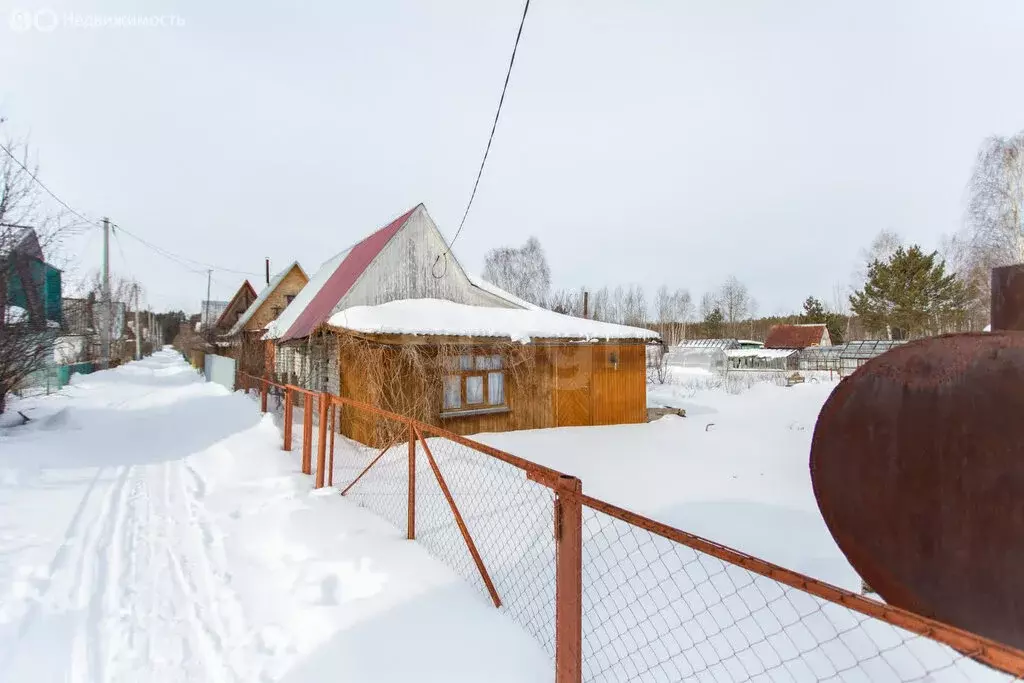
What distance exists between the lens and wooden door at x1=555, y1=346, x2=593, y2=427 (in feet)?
37.7

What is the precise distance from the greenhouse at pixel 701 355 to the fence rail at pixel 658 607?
3331 cm

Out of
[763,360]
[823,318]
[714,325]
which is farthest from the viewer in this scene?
[714,325]

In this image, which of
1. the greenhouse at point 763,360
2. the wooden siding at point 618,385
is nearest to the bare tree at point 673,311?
the greenhouse at point 763,360

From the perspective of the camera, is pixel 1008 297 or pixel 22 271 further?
pixel 22 271

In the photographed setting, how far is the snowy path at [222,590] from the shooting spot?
8.77ft

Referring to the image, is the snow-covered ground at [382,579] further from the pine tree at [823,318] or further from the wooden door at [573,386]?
the pine tree at [823,318]

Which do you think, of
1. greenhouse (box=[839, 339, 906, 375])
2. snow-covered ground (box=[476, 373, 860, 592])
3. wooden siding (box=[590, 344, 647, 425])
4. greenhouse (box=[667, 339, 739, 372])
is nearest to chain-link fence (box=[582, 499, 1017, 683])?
snow-covered ground (box=[476, 373, 860, 592])

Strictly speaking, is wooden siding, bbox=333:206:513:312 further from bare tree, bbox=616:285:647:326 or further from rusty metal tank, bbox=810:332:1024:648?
bare tree, bbox=616:285:647:326

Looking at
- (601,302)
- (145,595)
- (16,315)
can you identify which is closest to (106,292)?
(16,315)

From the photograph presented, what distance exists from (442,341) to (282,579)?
6.25 meters

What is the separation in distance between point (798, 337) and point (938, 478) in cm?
5488

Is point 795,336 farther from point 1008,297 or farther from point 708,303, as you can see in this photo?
point 1008,297

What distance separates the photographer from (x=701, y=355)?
39.9m

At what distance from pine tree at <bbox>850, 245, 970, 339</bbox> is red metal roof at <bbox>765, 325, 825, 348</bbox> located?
1511 centimetres
